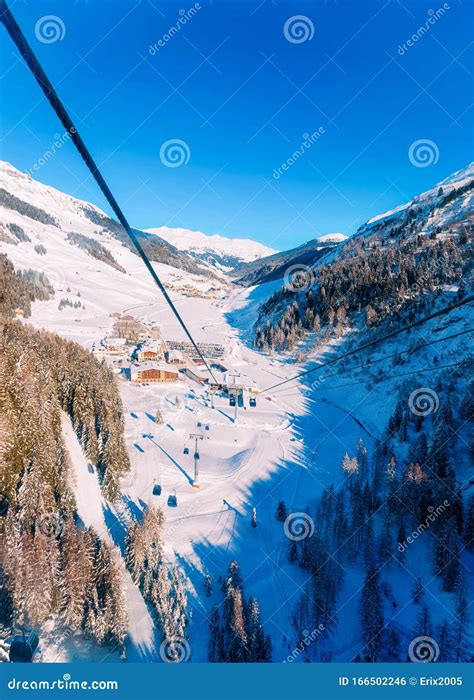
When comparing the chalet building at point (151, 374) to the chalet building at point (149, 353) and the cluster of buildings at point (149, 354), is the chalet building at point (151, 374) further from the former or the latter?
the chalet building at point (149, 353)

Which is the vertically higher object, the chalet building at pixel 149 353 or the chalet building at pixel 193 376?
the chalet building at pixel 149 353

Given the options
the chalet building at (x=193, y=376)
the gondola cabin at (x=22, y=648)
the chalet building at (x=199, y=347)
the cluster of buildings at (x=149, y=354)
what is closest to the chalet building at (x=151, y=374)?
the cluster of buildings at (x=149, y=354)

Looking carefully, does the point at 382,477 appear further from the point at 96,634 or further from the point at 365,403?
the point at 96,634

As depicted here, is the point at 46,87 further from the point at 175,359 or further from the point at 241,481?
the point at 175,359

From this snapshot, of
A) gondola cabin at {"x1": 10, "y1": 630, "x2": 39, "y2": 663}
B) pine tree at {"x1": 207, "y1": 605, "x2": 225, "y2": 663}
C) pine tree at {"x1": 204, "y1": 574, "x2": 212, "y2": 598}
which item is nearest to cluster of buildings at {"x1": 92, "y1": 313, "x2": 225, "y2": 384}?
pine tree at {"x1": 204, "y1": 574, "x2": 212, "y2": 598}

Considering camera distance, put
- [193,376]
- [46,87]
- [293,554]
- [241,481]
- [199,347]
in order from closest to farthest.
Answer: [46,87] < [293,554] < [241,481] < [193,376] < [199,347]

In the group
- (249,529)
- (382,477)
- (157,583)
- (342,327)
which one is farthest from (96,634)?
(342,327)

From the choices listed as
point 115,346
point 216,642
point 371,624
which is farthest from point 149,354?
point 371,624
